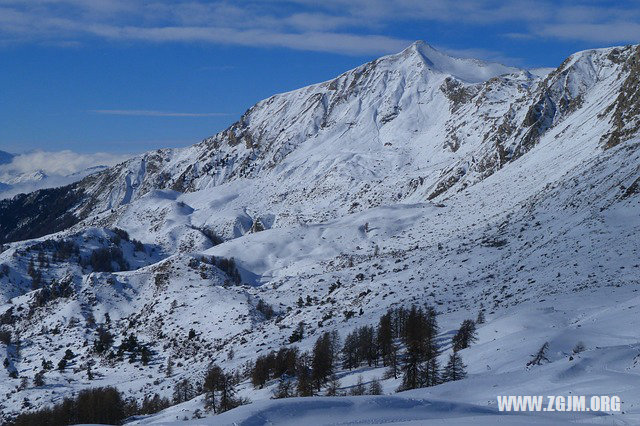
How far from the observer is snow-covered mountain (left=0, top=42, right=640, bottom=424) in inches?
1505

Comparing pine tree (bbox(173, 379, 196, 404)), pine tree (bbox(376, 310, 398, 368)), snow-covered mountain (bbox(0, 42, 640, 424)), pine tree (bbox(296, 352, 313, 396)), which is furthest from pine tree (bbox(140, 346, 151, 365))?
pine tree (bbox(376, 310, 398, 368))

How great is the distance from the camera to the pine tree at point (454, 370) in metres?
32.0

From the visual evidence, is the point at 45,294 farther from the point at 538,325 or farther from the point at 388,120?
the point at 388,120

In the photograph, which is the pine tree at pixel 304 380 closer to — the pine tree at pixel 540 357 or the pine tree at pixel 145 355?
the pine tree at pixel 540 357

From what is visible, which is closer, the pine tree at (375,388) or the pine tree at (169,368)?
the pine tree at (375,388)

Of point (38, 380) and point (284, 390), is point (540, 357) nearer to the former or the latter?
point (284, 390)

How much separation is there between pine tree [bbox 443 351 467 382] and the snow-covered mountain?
66 centimetres

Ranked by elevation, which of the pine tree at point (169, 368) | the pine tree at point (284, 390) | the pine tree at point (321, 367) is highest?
the pine tree at point (169, 368)

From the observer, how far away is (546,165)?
93.8 meters

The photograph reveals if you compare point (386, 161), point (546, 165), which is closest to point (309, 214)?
point (386, 161)

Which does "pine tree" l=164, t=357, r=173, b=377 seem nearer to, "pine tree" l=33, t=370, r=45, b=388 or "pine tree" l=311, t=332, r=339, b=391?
"pine tree" l=33, t=370, r=45, b=388

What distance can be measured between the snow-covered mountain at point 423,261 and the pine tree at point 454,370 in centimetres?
66

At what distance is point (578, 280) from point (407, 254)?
33778 millimetres

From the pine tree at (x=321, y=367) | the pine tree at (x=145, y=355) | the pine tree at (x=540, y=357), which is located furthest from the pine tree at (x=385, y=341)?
the pine tree at (x=145, y=355)
